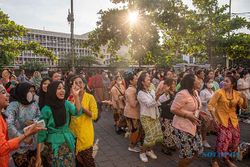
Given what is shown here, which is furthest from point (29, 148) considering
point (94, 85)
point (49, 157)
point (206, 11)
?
point (206, 11)

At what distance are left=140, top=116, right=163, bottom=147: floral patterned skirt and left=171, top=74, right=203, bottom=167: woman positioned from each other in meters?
1.05

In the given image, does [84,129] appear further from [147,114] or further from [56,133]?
[147,114]

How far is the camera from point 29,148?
3270mm

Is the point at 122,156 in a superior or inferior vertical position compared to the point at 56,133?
inferior

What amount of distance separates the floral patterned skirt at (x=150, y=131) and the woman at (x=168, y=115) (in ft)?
1.87

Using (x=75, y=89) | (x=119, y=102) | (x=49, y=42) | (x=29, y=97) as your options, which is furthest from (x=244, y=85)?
(x=49, y=42)

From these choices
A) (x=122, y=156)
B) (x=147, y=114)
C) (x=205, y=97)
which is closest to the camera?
(x=147, y=114)

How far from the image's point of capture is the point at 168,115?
225 inches

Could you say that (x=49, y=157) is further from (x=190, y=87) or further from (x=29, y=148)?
(x=190, y=87)

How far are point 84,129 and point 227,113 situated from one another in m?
2.81

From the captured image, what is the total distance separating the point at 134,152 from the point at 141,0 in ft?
43.2

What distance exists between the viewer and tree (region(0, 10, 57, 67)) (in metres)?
17.2

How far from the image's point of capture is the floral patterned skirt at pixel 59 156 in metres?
3.10

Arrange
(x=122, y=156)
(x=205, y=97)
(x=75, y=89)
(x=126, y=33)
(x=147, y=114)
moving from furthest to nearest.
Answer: (x=126, y=33) < (x=205, y=97) < (x=122, y=156) < (x=147, y=114) < (x=75, y=89)
